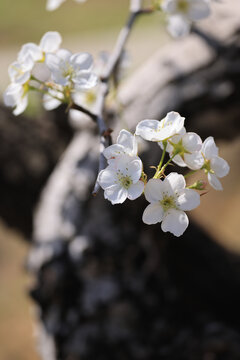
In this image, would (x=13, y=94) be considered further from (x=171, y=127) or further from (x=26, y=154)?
(x=26, y=154)

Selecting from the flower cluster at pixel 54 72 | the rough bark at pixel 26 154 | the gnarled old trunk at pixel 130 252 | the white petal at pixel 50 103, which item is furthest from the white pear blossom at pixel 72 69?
the rough bark at pixel 26 154

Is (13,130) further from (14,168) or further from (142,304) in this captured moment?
(142,304)

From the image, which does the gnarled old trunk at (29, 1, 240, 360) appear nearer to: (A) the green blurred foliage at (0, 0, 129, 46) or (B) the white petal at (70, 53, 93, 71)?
(B) the white petal at (70, 53, 93, 71)

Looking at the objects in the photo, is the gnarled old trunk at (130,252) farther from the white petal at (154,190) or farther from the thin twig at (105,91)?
the white petal at (154,190)

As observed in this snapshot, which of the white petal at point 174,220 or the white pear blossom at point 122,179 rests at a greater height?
the white pear blossom at point 122,179

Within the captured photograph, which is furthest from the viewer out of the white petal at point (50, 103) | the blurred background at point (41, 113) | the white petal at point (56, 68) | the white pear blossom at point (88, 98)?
the blurred background at point (41, 113)

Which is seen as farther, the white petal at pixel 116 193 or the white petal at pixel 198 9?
the white petal at pixel 198 9
